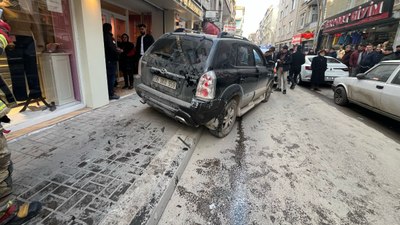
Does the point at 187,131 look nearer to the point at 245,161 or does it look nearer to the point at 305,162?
the point at 245,161

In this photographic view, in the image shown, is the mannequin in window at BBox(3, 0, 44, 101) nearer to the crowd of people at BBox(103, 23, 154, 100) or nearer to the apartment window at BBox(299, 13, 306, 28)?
the crowd of people at BBox(103, 23, 154, 100)

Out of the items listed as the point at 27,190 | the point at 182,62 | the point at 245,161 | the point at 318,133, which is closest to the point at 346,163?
the point at 318,133

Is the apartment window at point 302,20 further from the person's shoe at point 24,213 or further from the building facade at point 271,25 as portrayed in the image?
the person's shoe at point 24,213

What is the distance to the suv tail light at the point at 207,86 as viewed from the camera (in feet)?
11.2

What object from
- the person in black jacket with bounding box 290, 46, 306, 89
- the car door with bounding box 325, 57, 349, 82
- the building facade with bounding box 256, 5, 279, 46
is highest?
the building facade with bounding box 256, 5, 279, 46

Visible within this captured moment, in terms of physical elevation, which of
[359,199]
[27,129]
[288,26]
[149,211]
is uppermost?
[288,26]

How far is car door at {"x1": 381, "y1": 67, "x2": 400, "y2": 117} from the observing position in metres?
4.75

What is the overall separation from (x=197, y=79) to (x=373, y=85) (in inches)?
191

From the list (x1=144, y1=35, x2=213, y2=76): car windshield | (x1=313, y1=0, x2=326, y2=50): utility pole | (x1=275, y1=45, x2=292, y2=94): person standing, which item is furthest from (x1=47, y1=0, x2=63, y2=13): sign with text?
(x1=313, y1=0, x2=326, y2=50): utility pole

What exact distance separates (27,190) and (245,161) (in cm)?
281

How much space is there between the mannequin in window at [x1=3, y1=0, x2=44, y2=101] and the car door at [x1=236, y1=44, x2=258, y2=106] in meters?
3.93

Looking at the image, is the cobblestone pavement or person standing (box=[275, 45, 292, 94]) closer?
the cobblestone pavement

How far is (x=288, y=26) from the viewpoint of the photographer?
112 ft

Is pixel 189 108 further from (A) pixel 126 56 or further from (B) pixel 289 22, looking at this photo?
(B) pixel 289 22
